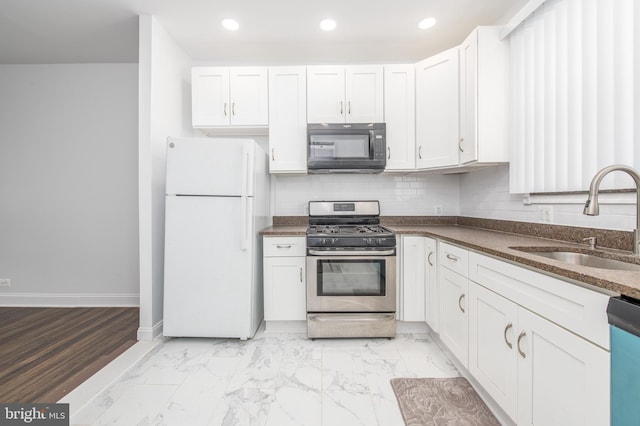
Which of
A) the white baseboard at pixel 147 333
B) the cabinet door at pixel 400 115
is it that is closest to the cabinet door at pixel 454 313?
the cabinet door at pixel 400 115

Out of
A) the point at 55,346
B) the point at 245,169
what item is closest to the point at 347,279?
the point at 245,169

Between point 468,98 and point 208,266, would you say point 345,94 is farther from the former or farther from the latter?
point 208,266

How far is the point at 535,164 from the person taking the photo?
1.90 metres

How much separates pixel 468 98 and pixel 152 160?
2611mm

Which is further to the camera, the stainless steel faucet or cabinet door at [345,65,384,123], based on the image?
cabinet door at [345,65,384,123]

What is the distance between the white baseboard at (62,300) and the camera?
3.11 metres

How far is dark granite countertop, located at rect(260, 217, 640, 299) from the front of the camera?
Result: 87 centimetres

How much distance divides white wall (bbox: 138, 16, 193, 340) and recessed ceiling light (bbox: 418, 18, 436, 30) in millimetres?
2223

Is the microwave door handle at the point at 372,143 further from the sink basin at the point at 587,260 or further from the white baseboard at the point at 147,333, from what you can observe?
the white baseboard at the point at 147,333

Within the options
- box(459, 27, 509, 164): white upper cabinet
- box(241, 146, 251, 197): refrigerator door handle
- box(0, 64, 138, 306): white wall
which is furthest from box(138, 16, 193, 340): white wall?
box(459, 27, 509, 164): white upper cabinet

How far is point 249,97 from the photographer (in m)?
2.68

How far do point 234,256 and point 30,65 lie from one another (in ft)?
10.9

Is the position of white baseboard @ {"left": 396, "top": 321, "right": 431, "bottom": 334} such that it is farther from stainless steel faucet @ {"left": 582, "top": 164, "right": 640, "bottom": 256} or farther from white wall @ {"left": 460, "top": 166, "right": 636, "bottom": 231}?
stainless steel faucet @ {"left": 582, "top": 164, "right": 640, "bottom": 256}

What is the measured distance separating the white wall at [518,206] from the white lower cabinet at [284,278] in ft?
5.48
